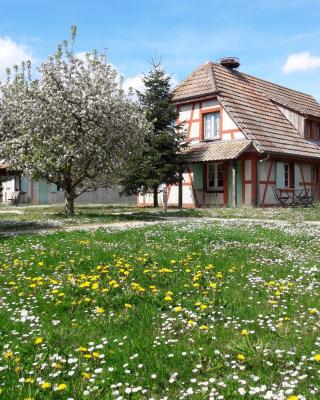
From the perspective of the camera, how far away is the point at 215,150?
29.1 metres

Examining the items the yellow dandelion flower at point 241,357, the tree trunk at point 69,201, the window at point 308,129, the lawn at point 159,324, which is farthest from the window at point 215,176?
the yellow dandelion flower at point 241,357

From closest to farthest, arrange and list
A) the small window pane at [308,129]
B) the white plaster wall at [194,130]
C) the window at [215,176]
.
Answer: the window at [215,176] → the white plaster wall at [194,130] → the small window pane at [308,129]

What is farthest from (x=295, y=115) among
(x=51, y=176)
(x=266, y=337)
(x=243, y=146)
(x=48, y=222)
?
(x=266, y=337)

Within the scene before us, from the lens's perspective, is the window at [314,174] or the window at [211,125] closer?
the window at [211,125]

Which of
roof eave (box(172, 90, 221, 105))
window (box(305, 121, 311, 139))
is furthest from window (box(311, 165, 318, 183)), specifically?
roof eave (box(172, 90, 221, 105))

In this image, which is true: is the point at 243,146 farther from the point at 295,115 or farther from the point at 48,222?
the point at 48,222

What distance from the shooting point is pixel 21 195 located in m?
40.0

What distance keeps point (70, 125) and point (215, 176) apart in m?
13.4

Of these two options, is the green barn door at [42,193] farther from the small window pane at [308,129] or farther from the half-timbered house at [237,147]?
the small window pane at [308,129]

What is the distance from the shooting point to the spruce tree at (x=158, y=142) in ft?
91.5

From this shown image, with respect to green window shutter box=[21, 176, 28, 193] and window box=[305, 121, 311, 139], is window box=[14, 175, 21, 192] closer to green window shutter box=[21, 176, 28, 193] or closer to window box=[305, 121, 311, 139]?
green window shutter box=[21, 176, 28, 193]

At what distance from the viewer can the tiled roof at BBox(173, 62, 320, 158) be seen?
2952 cm

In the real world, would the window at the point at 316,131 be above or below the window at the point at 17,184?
above

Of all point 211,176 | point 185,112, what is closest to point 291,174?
point 211,176
